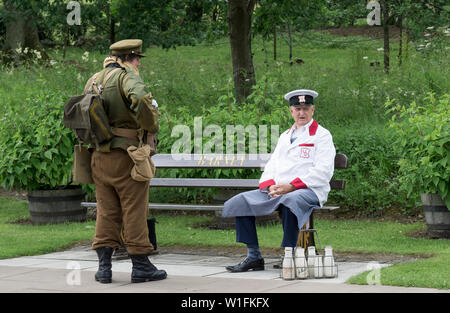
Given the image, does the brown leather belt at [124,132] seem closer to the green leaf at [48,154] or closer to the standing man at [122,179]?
the standing man at [122,179]

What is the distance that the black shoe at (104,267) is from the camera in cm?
653

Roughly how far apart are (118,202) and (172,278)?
2.65ft

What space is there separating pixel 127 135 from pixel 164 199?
527 centimetres

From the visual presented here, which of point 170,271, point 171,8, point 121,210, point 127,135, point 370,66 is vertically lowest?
point 170,271

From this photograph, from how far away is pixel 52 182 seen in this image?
35.1ft

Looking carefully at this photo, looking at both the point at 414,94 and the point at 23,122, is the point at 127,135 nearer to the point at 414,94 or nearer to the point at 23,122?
the point at 23,122

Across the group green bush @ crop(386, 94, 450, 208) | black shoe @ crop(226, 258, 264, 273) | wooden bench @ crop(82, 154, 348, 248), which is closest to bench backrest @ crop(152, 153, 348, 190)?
wooden bench @ crop(82, 154, 348, 248)

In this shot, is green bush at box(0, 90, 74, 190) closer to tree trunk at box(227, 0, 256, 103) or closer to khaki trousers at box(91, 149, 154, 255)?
khaki trousers at box(91, 149, 154, 255)

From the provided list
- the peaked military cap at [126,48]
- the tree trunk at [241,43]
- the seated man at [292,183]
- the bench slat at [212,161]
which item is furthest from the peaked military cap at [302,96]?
the tree trunk at [241,43]

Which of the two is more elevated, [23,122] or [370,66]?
[370,66]

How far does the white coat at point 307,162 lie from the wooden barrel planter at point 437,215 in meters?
2.11

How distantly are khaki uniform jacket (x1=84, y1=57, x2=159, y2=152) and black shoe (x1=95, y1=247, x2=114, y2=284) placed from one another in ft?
2.86

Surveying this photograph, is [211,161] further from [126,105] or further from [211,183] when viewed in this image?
[126,105]
